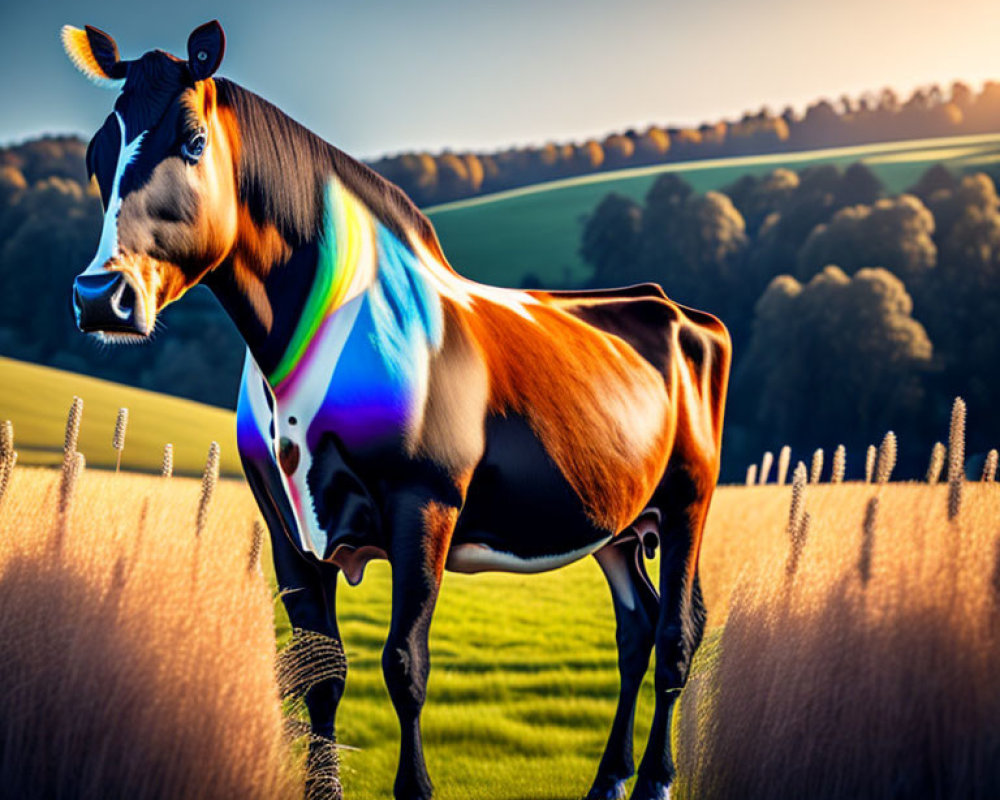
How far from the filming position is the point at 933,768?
410 cm

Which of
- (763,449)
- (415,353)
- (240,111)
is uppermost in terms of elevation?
(240,111)

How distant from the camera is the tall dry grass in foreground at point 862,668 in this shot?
13.5ft


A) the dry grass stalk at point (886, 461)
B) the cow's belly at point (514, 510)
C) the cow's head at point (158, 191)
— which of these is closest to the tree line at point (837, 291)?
the dry grass stalk at point (886, 461)

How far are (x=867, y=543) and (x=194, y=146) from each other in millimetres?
3474

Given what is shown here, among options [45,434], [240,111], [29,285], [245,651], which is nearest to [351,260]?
[240,111]

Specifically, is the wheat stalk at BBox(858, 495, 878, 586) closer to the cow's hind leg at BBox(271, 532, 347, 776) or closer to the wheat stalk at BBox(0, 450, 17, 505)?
the cow's hind leg at BBox(271, 532, 347, 776)

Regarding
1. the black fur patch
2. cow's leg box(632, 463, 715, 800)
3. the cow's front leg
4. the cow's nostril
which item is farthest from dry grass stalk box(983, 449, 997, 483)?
the cow's nostril

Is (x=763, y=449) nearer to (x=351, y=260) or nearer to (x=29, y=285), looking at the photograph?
(x=29, y=285)

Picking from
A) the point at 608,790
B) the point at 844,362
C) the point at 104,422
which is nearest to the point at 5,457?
the point at 608,790

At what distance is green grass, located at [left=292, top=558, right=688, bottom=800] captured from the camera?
5.82 metres

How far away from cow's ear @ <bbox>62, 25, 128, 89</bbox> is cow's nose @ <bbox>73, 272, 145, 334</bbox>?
3.05ft

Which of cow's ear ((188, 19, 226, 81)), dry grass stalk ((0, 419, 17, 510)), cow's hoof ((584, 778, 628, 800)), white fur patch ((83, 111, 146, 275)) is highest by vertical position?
cow's ear ((188, 19, 226, 81))

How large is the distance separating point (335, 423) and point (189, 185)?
1.03 m

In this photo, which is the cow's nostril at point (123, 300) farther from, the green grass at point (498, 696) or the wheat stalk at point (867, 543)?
the wheat stalk at point (867, 543)
